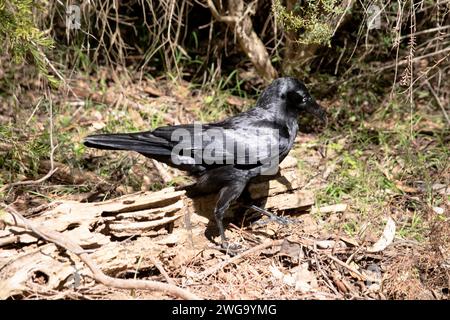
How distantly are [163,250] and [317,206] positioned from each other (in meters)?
1.60

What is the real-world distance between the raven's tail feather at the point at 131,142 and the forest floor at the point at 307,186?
0.59 m

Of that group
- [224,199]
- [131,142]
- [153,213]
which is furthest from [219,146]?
[153,213]

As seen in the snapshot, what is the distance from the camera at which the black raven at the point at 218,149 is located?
449 cm

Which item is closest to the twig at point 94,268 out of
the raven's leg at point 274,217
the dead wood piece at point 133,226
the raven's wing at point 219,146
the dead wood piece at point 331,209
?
the dead wood piece at point 133,226

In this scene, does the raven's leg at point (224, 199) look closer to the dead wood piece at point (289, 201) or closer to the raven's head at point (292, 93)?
the dead wood piece at point (289, 201)

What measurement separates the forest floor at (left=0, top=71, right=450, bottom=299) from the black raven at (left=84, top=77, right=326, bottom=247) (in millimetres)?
413

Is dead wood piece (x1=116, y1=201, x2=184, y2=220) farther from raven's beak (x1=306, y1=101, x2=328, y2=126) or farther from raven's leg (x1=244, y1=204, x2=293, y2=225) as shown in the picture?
raven's beak (x1=306, y1=101, x2=328, y2=126)

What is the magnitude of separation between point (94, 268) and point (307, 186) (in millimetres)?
2358

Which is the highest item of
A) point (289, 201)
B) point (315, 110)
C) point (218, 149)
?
point (315, 110)

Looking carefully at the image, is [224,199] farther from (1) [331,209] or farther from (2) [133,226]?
(1) [331,209]

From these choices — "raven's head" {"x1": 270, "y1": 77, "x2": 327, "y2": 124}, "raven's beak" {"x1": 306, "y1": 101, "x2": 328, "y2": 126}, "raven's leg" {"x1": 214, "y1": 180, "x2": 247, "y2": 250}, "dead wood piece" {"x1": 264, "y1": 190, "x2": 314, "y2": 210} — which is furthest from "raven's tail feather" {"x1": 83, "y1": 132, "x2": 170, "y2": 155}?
"raven's beak" {"x1": 306, "y1": 101, "x2": 328, "y2": 126}

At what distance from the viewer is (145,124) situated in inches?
239

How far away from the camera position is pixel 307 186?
5316mm

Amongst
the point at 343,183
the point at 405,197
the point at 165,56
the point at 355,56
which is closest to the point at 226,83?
the point at 165,56
